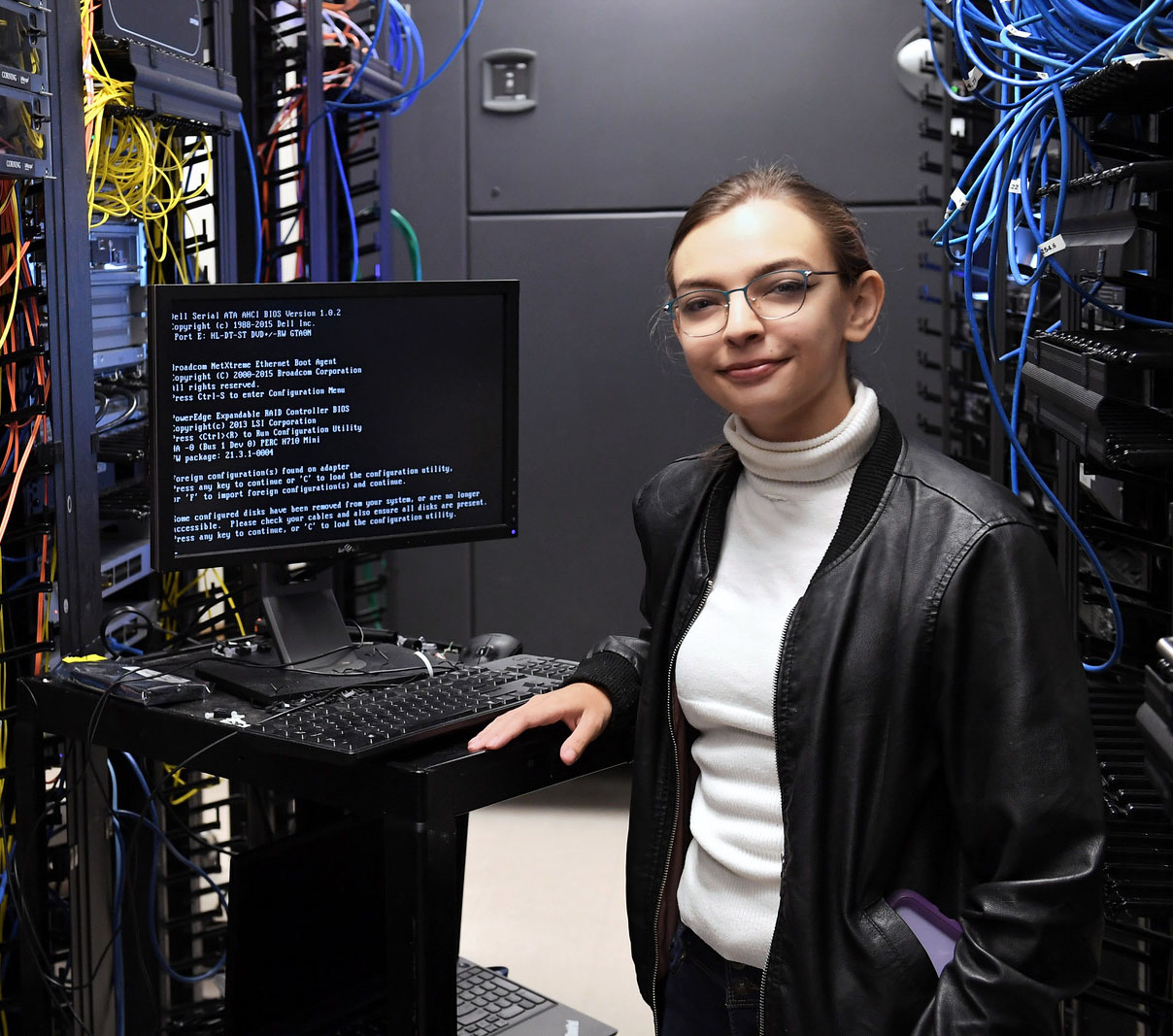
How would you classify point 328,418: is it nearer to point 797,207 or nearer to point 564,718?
point 564,718

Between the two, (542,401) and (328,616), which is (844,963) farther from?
(542,401)

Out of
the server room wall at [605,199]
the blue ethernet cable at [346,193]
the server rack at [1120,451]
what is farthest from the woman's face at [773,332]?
the server room wall at [605,199]

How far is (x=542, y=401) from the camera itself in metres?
3.41

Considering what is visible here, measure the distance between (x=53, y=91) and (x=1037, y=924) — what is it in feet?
4.98

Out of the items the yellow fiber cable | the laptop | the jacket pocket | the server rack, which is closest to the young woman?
the jacket pocket

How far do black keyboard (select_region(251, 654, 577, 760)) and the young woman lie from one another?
244 millimetres

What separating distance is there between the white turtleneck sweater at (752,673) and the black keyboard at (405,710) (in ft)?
1.01

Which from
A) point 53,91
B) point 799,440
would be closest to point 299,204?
point 53,91

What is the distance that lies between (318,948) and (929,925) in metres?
1.06

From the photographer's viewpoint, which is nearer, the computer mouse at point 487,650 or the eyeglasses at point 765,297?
the eyeglasses at point 765,297

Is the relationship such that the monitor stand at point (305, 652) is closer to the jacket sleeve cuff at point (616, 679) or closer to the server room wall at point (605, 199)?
the jacket sleeve cuff at point (616, 679)

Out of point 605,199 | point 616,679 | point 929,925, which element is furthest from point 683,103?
point 929,925

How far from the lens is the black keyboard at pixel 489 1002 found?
200 cm

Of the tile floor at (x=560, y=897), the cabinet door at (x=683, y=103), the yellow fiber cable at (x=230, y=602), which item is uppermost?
the cabinet door at (x=683, y=103)
